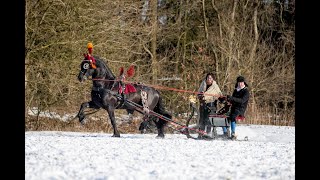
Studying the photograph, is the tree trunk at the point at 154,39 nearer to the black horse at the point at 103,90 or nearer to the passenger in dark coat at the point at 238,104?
the black horse at the point at 103,90

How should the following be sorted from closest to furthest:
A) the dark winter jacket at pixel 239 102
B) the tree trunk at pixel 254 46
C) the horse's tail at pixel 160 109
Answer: the dark winter jacket at pixel 239 102, the horse's tail at pixel 160 109, the tree trunk at pixel 254 46

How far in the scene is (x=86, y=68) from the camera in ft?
47.2

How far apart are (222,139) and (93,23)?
26.4 feet

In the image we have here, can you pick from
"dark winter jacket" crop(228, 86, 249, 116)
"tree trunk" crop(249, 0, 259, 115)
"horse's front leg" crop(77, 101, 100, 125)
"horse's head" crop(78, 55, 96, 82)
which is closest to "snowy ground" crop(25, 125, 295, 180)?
"horse's front leg" crop(77, 101, 100, 125)

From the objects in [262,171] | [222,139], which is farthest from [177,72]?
[262,171]

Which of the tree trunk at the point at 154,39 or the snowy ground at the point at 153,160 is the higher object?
the tree trunk at the point at 154,39

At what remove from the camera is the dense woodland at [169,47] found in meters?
20.6

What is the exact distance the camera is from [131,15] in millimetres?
24688

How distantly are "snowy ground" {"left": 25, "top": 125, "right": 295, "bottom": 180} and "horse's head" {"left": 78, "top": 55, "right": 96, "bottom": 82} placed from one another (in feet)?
5.97

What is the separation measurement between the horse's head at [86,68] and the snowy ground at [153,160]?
5.97ft

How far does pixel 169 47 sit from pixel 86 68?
16.4 metres

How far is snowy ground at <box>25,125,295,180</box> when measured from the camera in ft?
27.8

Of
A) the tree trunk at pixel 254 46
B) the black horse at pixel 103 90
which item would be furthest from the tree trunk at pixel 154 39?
the black horse at pixel 103 90

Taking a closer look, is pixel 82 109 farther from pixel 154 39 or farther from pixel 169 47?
pixel 169 47
